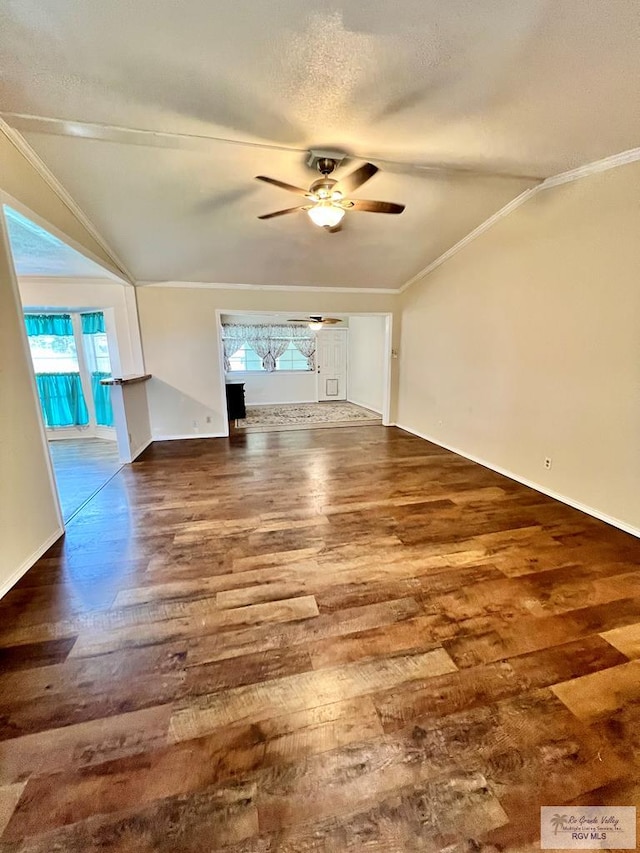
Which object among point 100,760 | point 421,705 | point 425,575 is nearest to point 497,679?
point 421,705

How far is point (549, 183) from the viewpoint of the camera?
3.05 meters

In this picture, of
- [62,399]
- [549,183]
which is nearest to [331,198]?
[549,183]

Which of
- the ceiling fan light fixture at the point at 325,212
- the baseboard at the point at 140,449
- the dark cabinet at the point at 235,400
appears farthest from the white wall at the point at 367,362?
the ceiling fan light fixture at the point at 325,212

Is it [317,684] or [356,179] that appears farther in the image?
[356,179]

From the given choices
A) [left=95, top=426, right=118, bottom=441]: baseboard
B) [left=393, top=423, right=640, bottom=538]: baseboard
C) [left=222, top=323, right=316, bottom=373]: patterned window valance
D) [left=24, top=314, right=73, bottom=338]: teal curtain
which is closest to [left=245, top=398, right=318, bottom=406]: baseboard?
[left=222, top=323, right=316, bottom=373]: patterned window valance

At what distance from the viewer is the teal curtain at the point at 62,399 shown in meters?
5.59

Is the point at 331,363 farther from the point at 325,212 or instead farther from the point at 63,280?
the point at 325,212

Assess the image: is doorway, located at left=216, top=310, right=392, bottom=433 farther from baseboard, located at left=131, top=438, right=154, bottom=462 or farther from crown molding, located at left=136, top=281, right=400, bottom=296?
baseboard, located at left=131, top=438, right=154, bottom=462

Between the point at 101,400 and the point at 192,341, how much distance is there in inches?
70.3

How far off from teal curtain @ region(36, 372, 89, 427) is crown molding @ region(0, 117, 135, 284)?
8.48 feet

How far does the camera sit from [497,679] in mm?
1495

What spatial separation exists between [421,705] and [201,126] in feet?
10.7

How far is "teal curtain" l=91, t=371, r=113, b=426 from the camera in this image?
5531 millimetres

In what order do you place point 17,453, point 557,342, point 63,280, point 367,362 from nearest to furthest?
point 17,453
point 557,342
point 63,280
point 367,362
